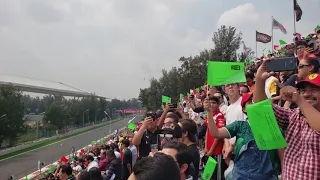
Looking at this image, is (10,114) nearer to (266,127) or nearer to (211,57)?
(211,57)

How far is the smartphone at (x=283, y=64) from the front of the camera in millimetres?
2324

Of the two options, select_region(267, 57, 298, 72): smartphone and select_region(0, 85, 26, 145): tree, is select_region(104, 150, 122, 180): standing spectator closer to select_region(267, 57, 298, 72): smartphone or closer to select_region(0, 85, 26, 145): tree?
select_region(267, 57, 298, 72): smartphone

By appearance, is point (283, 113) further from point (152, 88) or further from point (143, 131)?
point (152, 88)

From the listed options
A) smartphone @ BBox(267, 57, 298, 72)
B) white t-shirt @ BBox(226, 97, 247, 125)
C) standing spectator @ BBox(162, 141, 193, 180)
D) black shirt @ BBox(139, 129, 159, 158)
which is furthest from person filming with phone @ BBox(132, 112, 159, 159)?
smartphone @ BBox(267, 57, 298, 72)

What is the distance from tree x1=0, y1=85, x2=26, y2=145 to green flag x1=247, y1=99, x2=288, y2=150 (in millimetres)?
45877

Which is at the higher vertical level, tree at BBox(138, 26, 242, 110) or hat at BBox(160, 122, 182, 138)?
tree at BBox(138, 26, 242, 110)

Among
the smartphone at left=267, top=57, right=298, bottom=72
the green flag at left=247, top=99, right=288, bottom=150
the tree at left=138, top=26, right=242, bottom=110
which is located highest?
the tree at left=138, top=26, right=242, bottom=110

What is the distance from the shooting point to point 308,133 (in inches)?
92.8

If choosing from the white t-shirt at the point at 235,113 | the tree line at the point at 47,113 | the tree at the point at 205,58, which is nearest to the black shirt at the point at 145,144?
the white t-shirt at the point at 235,113

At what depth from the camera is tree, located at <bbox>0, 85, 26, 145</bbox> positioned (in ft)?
146

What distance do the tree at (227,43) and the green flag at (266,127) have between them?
28.8 meters

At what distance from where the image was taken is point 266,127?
2.31 m

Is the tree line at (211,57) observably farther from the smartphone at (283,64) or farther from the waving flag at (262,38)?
the smartphone at (283,64)

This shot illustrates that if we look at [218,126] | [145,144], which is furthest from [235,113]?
[145,144]
